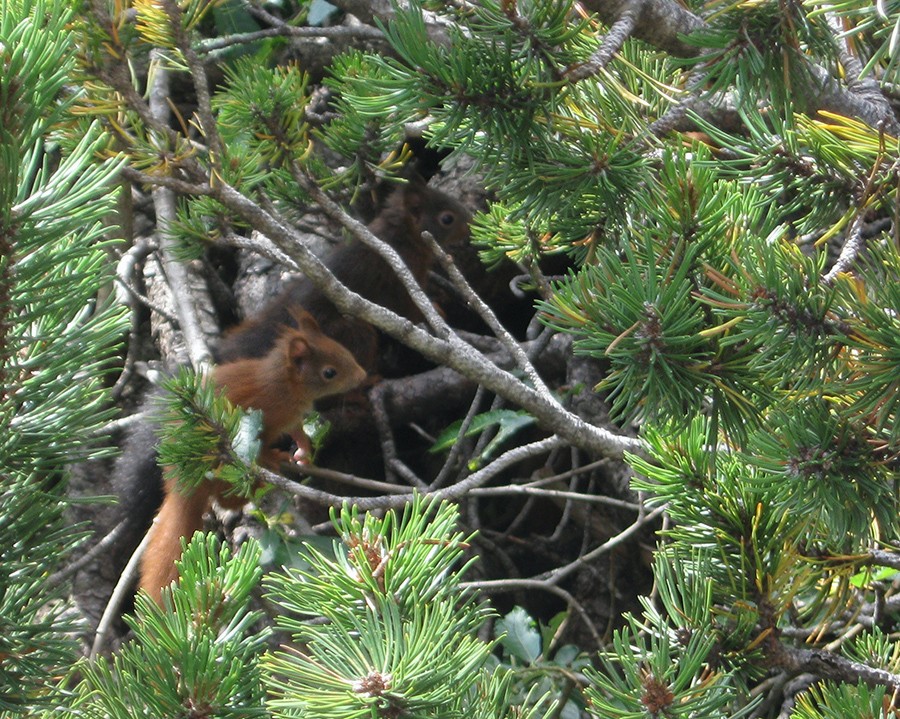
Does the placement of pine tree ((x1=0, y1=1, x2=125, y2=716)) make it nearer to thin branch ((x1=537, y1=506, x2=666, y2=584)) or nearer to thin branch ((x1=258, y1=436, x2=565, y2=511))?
thin branch ((x1=258, y1=436, x2=565, y2=511))

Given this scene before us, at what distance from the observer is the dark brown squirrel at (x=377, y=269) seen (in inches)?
113

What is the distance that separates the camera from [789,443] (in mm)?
937

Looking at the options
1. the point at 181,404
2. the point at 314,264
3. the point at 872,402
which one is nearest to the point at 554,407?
the point at 314,264

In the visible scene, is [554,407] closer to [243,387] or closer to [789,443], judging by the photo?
[789,443]

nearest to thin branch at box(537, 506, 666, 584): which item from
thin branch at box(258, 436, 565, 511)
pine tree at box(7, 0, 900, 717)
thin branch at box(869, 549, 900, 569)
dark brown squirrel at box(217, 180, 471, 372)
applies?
thin branch at box(258, 436, 565, 511)

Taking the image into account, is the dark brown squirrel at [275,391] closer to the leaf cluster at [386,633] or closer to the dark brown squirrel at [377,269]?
the dark brown squirrel at [377,269]

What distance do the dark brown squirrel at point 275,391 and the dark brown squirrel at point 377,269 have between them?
0.51ft

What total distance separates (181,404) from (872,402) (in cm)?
92

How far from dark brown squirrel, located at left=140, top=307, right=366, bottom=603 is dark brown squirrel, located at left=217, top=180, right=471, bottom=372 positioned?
156 mm

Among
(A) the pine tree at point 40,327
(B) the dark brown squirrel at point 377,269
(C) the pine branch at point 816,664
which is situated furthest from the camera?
(B) the dark brown squirrel at point 377,269

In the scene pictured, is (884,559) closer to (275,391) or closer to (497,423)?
(497,423)

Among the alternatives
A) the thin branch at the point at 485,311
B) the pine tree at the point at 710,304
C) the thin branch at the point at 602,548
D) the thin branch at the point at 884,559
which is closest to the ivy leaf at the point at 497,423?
the thin branch at the point at 602,548

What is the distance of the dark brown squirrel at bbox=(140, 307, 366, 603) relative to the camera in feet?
6.68

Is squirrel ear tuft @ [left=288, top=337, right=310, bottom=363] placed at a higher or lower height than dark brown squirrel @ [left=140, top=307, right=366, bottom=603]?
higher
